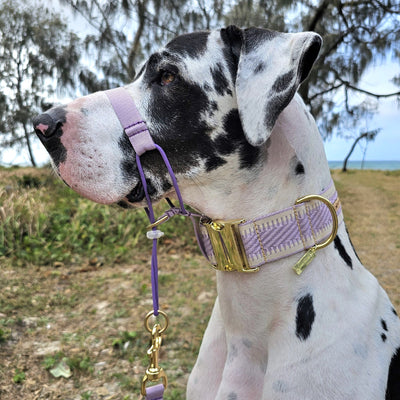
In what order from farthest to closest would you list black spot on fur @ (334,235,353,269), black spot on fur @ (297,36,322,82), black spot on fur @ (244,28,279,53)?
black spot on fur @ (334,235,353,269)
black spot on fur @ (244,28,279,53)
black spot on fur @ (297,36,322,82)

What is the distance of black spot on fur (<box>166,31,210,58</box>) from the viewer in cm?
156

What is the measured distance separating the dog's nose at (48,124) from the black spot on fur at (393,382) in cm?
→ 143

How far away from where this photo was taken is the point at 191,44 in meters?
1.58

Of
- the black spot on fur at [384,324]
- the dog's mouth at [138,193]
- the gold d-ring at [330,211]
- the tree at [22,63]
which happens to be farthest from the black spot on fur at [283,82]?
the tree at [22,63]

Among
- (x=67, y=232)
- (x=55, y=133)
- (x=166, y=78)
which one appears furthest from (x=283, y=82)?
(x=67, y=232)

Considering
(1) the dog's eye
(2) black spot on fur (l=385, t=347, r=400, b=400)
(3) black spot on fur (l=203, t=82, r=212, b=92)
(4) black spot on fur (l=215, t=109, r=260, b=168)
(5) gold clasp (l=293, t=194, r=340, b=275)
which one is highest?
(1) the dog's eye

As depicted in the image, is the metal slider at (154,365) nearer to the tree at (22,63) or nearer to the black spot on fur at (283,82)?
the black spot on fur at (283,82)

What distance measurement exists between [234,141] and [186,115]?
0.19 meters

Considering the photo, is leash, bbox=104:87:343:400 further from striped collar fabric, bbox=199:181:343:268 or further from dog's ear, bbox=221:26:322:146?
dog's ear, bbox=221:26:322:146

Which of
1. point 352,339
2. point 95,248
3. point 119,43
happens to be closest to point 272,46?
point 352,339

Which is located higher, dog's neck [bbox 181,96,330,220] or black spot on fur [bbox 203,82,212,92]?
black spot on fur [bbox 203,82,212,92]

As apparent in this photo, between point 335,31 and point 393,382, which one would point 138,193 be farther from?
point 335,31

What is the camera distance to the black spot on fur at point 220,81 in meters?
1.53

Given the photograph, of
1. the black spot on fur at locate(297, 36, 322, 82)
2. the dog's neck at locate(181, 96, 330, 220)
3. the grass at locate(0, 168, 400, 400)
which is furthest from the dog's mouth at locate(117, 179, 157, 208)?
the grass at locate(0, 168, 400, 400)
